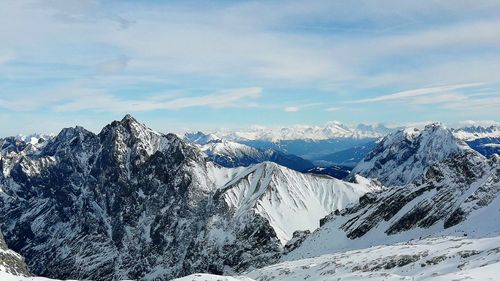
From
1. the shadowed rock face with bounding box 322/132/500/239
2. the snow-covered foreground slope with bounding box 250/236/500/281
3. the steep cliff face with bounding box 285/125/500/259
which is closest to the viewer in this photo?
the snow-covered foreground slope with bounding box 250/236/500/281

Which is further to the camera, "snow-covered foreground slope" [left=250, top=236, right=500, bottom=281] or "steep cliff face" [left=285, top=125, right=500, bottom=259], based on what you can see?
"steep cliff face" [left=285, top=125, right=500, bottom=259]

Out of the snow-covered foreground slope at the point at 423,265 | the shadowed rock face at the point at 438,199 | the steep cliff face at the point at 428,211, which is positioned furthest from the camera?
the shadowed rock face at the point at 438,199

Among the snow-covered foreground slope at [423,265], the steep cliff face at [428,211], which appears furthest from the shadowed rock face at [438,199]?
the snow-covered foreground slope at [423,265]

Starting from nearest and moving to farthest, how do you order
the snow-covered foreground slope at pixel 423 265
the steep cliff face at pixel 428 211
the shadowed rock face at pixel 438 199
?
the snow-covered foreground slope at pixel 423 265, the steep cliff face at pixel 428 211, the shadowed rock face at pixel 438 199

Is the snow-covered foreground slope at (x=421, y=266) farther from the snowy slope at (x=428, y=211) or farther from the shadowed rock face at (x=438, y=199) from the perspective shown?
the shadowed rock face at (x=438, y=199)

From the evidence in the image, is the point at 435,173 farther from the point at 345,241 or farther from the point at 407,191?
the point at 345,241

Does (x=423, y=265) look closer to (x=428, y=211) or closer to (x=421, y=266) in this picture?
(x=421, y=266)

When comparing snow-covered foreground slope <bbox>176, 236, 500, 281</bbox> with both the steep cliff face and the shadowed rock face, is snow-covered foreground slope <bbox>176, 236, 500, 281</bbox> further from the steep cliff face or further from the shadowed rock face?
the shadowed rock face

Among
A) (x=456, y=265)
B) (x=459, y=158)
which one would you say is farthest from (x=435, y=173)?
(x=456, y=265)

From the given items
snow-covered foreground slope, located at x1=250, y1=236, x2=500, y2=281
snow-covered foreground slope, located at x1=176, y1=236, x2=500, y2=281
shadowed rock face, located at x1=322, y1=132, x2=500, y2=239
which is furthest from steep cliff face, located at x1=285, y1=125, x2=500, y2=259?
snow-covered foreground slope, located at x1=176, y1=236, x2=500, y2=281

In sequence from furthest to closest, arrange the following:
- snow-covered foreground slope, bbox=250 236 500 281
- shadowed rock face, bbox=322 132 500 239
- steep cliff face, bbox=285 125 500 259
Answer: shadowed rock face, bbox=322 132 500 239, steep cliff face, bbox=285 125 500 259, snow-covered foreground slope, bbox=250 236 500 281

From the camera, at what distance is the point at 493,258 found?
6222 cm

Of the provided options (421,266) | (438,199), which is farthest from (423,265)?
(438,199)

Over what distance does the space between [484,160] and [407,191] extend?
94.7 feet
